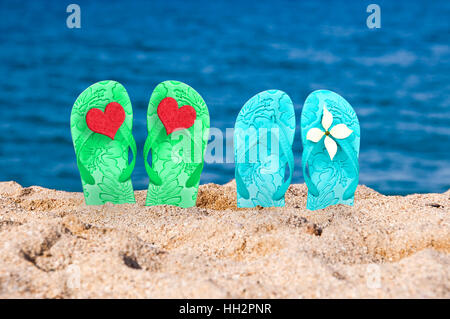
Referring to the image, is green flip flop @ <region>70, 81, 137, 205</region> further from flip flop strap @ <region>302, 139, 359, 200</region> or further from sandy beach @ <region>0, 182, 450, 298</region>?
flip flop strap @ <region>302, 139, 359, 200</region>

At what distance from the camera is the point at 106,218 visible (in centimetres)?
247

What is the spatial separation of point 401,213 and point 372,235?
332mm

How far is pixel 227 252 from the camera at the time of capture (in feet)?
6.81

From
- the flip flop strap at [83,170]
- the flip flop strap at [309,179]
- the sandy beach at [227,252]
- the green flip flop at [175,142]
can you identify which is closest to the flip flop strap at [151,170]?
the green flip flop at [175,142]

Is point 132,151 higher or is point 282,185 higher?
point 132,151

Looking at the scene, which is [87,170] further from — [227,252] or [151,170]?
[227,252]

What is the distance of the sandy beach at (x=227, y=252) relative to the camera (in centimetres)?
169

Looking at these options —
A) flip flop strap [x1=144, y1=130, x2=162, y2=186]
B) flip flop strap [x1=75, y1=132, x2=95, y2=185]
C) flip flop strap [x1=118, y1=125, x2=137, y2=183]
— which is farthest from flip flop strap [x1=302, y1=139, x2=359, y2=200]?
flip flop strap [x1=75, y1=132, x2=95, y2=185]

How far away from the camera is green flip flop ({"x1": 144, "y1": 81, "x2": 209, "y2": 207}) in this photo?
8.57ft

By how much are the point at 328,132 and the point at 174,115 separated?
0.68 meters

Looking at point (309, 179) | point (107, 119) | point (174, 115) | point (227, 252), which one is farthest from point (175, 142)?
point (227, 252)

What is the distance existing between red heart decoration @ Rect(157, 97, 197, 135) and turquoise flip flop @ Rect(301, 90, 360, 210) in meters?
0.50

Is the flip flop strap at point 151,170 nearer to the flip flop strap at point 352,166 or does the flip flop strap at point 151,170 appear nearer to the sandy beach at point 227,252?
the sandy beach at point 227,252

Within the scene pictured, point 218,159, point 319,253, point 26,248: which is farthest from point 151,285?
point 218,159
